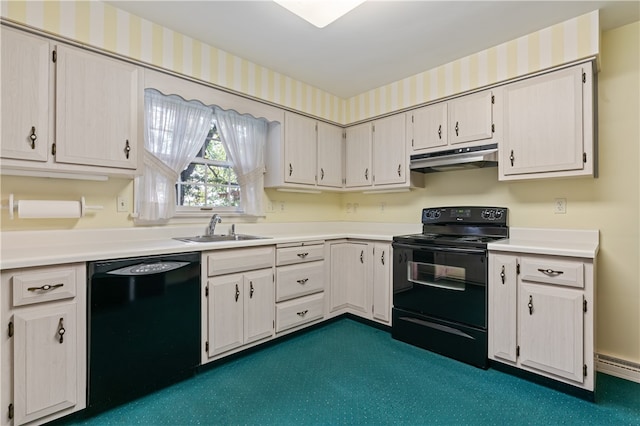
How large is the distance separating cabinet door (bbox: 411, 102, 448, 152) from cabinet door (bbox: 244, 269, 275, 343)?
6.04ft

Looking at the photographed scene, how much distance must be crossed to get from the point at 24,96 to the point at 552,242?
3.58m

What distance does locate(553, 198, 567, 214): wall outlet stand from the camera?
2406 millimetres

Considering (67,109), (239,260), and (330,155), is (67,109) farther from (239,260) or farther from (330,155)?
(330,155)

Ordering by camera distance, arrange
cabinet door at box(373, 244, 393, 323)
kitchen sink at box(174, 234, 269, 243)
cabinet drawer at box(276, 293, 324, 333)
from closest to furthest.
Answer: kitchen sink at box(174, 234, 269, 243), cabinet drawer at box(276, 293, 324, 333), cabinet door at box(373, 244, 393, 323)

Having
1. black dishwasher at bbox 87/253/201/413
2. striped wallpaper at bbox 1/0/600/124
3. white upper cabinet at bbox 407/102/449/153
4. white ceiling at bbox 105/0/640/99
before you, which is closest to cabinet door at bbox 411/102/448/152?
white upper cabinet at bbox 407/102/449/153

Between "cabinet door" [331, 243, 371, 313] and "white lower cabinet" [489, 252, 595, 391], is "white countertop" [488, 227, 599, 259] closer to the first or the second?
"white lower cabinet" [489, 252, 595, 391]

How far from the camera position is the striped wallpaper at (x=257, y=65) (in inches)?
74.0

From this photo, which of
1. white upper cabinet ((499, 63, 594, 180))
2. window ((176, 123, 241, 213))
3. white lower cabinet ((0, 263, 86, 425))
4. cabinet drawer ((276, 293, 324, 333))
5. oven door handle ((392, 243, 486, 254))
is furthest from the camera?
window ((176, 123, 241, 213))

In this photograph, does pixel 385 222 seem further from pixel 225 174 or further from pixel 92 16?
pixel 92 16

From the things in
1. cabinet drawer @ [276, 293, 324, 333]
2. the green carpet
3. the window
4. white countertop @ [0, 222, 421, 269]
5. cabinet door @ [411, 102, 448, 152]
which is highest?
cabinet door @ [411, 102, 448, 152]

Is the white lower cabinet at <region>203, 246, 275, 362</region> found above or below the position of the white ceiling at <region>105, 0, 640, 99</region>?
below

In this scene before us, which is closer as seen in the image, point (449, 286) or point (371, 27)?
point (371, 27)

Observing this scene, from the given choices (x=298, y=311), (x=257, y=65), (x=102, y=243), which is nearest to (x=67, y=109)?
(x=102, y=243)

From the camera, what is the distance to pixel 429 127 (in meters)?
2.91
